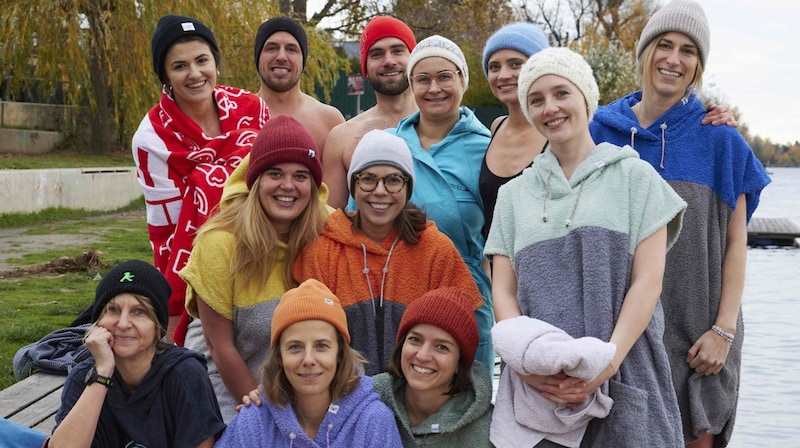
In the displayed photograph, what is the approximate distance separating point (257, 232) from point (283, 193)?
0.65 ft

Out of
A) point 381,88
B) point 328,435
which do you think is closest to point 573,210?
point 328,435

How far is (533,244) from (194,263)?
138cm

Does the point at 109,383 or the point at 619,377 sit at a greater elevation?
the point at 619,377

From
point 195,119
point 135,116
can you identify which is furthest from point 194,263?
point 135,116

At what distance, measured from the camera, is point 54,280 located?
30.4 feet

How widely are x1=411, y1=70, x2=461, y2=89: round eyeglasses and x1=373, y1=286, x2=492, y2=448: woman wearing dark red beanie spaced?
122 cm

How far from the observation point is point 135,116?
49.2 feet

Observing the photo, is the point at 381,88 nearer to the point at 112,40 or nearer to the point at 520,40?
the point at 520,40

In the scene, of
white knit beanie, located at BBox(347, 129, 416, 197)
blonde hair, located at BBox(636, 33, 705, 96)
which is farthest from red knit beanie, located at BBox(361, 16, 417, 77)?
blonde hair, located at BBox(636, 33, 705, 96)

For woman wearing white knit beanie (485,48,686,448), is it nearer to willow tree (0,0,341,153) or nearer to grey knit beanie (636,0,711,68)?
grey knit beanie (636,0,711,68)

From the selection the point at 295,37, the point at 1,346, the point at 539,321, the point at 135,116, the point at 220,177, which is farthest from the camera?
the point at 135,116

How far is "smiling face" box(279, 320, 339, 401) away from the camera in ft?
10.8

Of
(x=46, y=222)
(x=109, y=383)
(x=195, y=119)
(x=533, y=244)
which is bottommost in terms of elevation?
(x=46, y=222)

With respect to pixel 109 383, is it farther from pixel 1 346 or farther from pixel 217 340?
pixel 1 346
